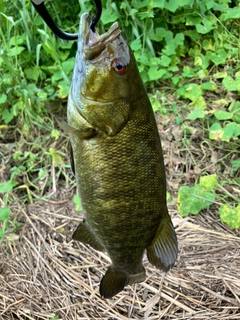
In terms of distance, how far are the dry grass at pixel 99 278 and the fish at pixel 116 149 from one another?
0.83 meters

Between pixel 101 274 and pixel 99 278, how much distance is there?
0.02 m

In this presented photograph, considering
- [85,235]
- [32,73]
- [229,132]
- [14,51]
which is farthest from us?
[32,73]

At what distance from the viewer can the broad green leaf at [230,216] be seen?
2.14 metres

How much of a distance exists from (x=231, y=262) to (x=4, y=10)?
233cm

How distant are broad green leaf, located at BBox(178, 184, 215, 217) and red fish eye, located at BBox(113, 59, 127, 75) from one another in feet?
4.51

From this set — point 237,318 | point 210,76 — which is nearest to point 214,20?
point 210,76

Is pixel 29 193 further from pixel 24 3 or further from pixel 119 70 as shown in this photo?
pixel 119 70

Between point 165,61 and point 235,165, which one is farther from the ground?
point 165,61

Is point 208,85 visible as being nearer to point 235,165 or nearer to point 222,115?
point 222,115

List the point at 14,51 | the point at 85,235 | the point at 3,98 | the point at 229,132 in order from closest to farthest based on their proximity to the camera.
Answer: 1. the point at 85,235
2. the point at 229,132
3. the point at 14,51
4. the point at 3,98

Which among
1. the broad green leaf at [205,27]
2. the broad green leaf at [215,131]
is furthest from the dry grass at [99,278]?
the broad green leaf at [205,27]

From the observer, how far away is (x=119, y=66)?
1042 mm

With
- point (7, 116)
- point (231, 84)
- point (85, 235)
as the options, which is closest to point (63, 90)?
point (7, 116)

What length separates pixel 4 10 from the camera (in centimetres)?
295
